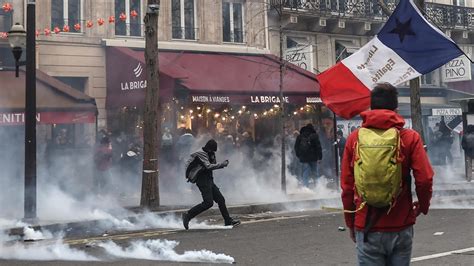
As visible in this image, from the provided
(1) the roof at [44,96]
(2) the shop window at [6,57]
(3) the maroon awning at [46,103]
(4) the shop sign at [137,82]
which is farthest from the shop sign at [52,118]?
(2) the shop window at [6,57]

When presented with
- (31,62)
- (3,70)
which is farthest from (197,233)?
(3,70)

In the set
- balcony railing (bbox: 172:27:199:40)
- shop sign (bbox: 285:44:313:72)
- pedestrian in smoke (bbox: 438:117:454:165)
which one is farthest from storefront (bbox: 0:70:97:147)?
pedestrian in smoke (bbox: 438:117:454:165)

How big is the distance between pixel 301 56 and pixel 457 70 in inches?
324

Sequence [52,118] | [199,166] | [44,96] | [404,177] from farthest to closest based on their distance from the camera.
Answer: [44,96]
[52,118]
[199,166]
[404,177]

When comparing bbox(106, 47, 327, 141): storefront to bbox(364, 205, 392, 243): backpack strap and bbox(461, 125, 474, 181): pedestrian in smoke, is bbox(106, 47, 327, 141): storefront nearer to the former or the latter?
bbox(461, 125, 474, 181): pedestrian in smoke

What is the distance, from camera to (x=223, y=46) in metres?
18.9

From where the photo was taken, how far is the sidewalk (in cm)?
969

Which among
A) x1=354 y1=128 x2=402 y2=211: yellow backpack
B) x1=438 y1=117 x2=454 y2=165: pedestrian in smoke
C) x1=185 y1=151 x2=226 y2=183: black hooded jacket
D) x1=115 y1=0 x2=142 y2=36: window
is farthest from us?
x1=438 y1=117 x2=454 y2=165: pedestrian in smoke

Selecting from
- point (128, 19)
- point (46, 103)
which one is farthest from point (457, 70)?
point (46, 103)

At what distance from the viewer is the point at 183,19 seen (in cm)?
1850

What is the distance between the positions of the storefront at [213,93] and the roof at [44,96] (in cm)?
204

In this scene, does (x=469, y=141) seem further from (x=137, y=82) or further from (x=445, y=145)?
(x=137, y=82)

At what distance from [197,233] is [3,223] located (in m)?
3.28

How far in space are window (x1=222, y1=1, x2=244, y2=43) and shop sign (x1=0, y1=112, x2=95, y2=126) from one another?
22.6 feet
